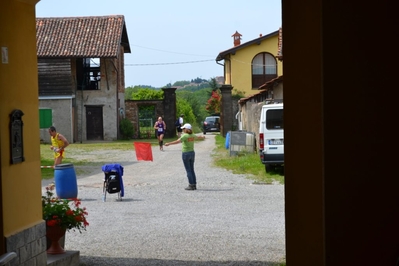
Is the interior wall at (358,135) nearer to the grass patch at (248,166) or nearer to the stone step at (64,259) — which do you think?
the stone step at (64,259)

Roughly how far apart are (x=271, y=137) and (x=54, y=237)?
1315 cm

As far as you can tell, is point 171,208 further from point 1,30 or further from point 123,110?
point 123,110

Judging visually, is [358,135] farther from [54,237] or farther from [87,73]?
[87,73]

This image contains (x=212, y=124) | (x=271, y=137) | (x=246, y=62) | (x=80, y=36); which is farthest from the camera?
Answer: (x=212, y=124)

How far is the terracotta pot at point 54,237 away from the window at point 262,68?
44881 millimetres

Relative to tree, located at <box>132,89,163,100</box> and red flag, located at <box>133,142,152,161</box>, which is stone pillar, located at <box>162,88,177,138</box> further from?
red flag, located at <box>133,142,152,161</box>

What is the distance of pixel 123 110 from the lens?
50.2m

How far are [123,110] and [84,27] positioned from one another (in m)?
6.03

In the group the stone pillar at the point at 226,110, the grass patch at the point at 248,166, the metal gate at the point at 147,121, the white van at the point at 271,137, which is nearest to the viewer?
the grass patch at the point at 248,166

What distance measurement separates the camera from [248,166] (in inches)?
941

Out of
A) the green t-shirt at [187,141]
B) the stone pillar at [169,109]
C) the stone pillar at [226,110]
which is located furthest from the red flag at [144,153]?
the stone pillar at [169,109]

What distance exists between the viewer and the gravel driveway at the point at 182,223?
9797 mm

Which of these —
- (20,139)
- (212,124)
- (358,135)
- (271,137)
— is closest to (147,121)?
(212,124)

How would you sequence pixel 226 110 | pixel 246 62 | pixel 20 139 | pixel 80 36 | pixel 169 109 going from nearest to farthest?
pixel 20 139 < pixel 226 110 < pixel 80 36 < pixel 169 109 < pixel 246 62
